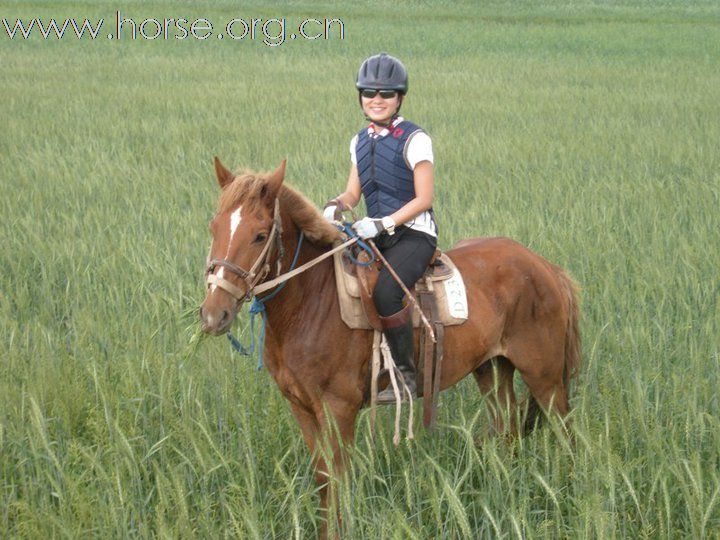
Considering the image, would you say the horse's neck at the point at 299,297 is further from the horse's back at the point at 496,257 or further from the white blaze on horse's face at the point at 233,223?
the horse's back at the point at 496,257

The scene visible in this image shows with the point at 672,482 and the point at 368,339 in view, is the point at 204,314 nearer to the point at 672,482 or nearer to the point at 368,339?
the point at 368,339

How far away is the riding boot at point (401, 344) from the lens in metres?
3.14

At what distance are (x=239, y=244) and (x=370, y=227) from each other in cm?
56

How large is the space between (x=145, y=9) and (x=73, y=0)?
4797mm

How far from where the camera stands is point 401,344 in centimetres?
316

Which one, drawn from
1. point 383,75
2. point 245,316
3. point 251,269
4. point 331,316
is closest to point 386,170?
point 383,75

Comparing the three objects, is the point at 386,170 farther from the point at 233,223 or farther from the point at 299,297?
the point at 233,223

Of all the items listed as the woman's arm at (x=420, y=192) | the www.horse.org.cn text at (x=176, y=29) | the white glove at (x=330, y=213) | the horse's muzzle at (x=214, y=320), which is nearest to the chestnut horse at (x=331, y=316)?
the horse's muzzle at (x=214, y=320)

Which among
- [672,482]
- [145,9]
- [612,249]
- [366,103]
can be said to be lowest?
[672,482]

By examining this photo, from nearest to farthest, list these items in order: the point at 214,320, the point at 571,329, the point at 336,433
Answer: the point at 214,320, the point at 336,433, the point at 571,329

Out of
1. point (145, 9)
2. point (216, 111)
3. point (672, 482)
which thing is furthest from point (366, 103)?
point (145, 9)

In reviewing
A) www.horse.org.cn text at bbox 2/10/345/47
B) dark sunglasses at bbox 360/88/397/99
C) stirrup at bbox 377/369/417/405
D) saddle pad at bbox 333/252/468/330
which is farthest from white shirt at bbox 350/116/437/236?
www.horse.org.cn text at bbox 2/10/345/47

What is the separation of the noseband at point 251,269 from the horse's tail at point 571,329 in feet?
4.86

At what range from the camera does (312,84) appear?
1616cm
